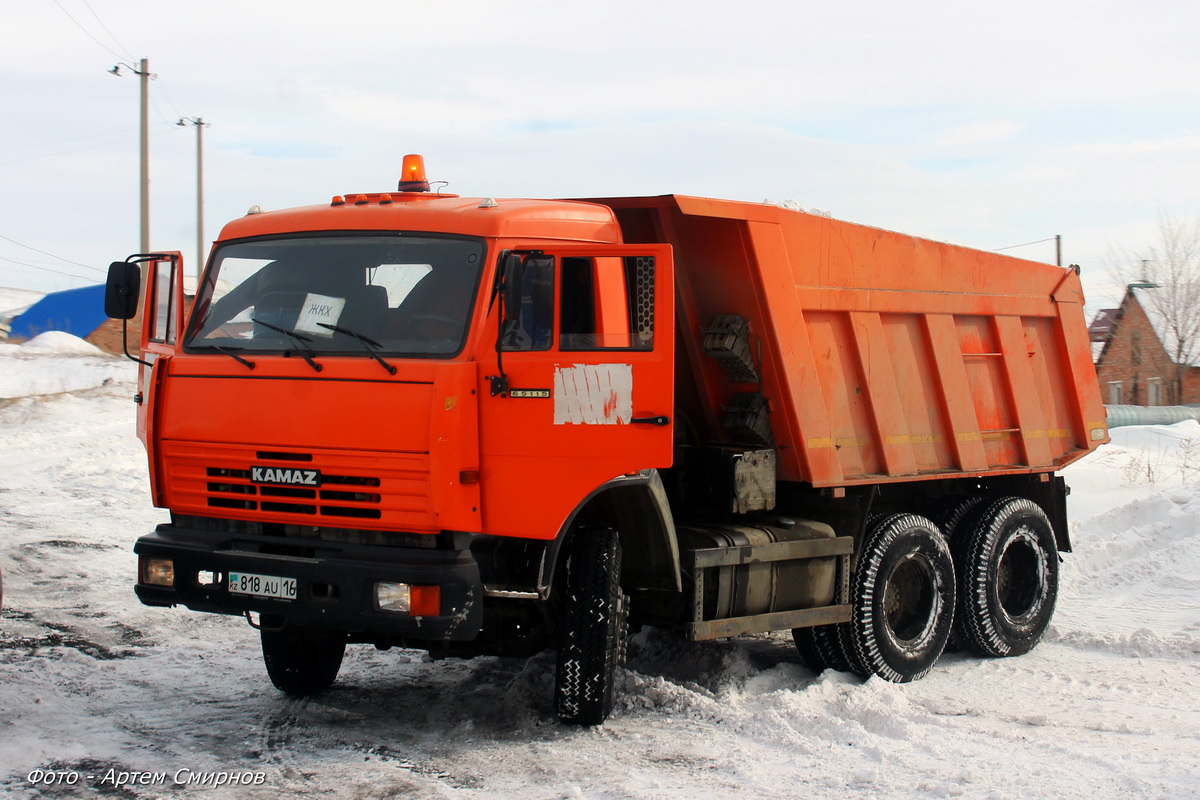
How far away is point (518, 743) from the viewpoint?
557 centimetres

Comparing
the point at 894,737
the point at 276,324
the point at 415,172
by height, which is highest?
the point at 415,172

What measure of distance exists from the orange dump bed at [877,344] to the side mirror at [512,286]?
1.19 meters

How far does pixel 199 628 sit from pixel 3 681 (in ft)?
5.78

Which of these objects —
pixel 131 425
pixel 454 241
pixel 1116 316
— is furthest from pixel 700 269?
pixel 1116 316

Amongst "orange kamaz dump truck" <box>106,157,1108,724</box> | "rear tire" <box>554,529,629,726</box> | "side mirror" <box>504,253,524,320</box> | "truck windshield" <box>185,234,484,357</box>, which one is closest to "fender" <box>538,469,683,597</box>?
"orange kamaz dump truck" <box>106,157,1108,724</box>

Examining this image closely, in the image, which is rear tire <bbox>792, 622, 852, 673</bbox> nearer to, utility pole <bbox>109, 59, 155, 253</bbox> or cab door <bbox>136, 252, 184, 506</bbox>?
cab door <bbox>136, 252, 184, 506</bbox>

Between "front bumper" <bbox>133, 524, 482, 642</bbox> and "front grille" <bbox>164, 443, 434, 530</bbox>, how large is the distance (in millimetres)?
130

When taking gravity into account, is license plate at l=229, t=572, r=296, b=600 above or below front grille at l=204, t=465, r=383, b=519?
below

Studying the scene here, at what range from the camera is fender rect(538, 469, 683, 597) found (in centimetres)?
564

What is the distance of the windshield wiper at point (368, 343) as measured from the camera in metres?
5.10

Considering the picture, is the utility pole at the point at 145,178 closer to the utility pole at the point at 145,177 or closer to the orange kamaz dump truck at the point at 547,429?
the utility pole at the point at 145,177

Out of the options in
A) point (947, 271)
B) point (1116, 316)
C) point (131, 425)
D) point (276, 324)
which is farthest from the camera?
point (1116, 316)

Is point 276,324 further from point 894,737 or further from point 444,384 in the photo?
point 894,737

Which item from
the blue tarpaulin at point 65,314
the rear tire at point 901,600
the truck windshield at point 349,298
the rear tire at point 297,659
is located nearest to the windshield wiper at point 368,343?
the truck windshield at point 349,298
